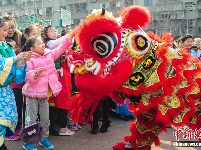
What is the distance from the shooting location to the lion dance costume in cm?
222

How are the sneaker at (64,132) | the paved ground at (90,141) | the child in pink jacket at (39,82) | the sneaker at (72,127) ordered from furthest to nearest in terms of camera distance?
the sneaker at (72,127) < the sneaker at (64,132) < the paved ground at (90,141) < the child in pink jacket at (39,82)

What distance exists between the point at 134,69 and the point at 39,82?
4.52 ft

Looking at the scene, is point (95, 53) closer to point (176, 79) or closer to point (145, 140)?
point (176, 79)

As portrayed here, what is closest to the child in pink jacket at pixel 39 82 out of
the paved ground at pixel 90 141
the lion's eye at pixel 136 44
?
A: the paved ground at pixel 90 141

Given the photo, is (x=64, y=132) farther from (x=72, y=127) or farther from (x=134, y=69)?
(x=134, y=69)

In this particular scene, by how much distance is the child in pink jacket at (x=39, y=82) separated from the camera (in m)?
3.22

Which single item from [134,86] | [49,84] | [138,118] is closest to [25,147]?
[49,84]

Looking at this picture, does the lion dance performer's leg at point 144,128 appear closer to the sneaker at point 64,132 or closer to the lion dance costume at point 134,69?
the lion dance costume at point 134,69

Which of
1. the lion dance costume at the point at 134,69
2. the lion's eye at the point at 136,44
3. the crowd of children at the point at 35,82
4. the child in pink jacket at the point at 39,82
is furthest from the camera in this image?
the child in pink jacket at the point at 39,82

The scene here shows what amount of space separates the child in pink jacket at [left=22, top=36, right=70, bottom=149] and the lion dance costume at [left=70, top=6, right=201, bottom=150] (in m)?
0.94

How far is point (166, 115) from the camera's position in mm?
2352

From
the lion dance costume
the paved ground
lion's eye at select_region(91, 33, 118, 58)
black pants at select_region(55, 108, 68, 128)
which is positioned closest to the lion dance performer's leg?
the lion dance costume

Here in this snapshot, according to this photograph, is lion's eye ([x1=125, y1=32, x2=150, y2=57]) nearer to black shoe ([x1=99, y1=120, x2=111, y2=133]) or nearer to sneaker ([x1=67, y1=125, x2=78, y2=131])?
black shoe ([x1=99, y1=120, x2=111, y2=133])

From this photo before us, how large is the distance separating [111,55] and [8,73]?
929 mm
